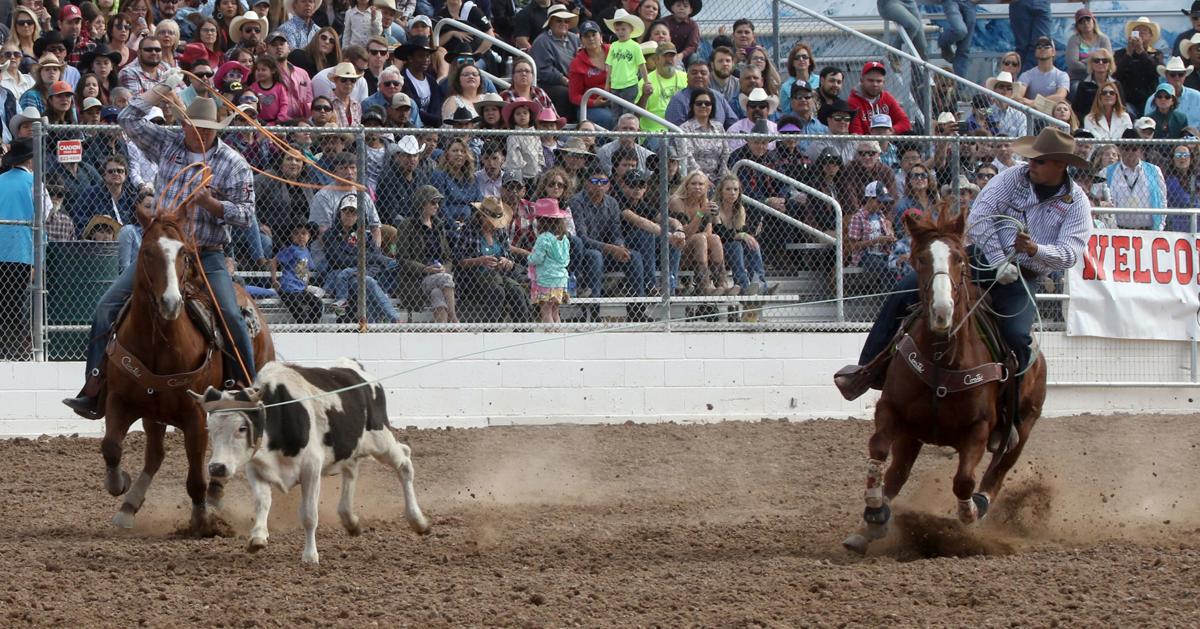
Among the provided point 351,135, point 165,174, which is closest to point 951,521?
point 165,174

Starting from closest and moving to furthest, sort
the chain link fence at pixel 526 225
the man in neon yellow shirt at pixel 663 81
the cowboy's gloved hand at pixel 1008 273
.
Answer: the cowboy's gloved hand at pixel 1008 273 → the chain link fence at pixel 526 225 → the man in neon yellow shirt at pixel 663 81

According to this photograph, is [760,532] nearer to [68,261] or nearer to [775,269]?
[775,269]

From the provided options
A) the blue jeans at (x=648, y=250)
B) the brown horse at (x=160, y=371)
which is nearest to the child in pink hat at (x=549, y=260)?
the blue jeans at (x=648, y=250)

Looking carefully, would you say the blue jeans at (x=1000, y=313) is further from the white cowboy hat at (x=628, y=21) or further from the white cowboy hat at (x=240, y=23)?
the white cowboy hat at (x=240, y=23)

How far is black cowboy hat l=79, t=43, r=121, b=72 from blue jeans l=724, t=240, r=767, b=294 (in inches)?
245

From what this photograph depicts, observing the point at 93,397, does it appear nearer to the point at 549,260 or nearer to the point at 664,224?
the point at 549,260

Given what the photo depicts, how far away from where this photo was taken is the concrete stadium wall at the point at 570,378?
12.5m

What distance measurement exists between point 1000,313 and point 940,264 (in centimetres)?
110

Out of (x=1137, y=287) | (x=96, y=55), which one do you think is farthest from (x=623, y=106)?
(x=1137, y=287)

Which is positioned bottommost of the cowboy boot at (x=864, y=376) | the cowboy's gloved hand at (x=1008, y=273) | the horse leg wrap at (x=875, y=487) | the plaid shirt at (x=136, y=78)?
the horse leg wrap at (x=875, y=487)

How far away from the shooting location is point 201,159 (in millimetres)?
9133

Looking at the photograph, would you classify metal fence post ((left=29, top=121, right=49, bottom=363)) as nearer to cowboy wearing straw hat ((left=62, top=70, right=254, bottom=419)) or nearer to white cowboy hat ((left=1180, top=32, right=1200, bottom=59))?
cowboy wearing straw hat ((left=62, top=70, right=254, bottom=419))

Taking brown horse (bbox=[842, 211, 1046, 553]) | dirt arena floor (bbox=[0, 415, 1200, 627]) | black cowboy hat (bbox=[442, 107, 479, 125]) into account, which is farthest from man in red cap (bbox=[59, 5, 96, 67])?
brown horse (bbox=[842, 211, 1046, 553])

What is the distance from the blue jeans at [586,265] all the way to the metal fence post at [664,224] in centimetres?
52
